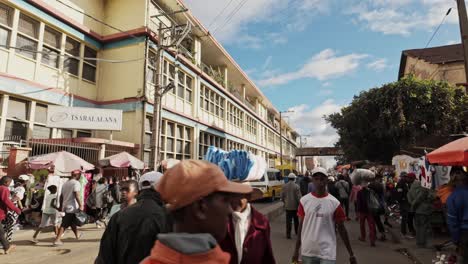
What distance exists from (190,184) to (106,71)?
660 inches

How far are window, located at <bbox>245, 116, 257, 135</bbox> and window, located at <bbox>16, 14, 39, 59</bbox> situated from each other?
23.3 m

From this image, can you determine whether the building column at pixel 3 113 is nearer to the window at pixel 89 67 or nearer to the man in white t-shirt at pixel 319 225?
the window at pixel 89 67

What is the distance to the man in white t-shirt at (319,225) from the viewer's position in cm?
352

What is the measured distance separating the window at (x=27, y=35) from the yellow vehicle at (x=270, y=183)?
39.7 ft

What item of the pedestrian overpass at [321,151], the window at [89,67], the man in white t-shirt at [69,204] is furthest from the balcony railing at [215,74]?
the pedestrian overpass at [321,151]

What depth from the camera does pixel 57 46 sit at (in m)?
13.8

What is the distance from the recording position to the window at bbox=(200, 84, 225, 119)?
22.8m

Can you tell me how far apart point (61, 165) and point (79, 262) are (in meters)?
4.45

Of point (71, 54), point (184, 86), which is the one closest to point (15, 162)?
point (71, 54)

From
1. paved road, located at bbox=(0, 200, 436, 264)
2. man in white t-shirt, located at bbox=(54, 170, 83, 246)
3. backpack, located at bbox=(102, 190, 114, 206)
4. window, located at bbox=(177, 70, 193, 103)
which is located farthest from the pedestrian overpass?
man in white t-shirt, located at bbox=(54, 170, 83, 246)

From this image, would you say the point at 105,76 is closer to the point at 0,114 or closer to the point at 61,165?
the point at 0,114

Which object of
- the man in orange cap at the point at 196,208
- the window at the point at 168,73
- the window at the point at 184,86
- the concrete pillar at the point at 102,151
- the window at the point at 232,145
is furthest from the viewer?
the window at the point at 232,145

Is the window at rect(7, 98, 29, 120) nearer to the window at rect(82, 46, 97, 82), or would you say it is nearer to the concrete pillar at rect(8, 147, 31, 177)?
the concrete pillar at rect(8, 147, 31, 177)

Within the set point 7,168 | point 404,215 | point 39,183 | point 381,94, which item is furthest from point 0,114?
point 381,94
